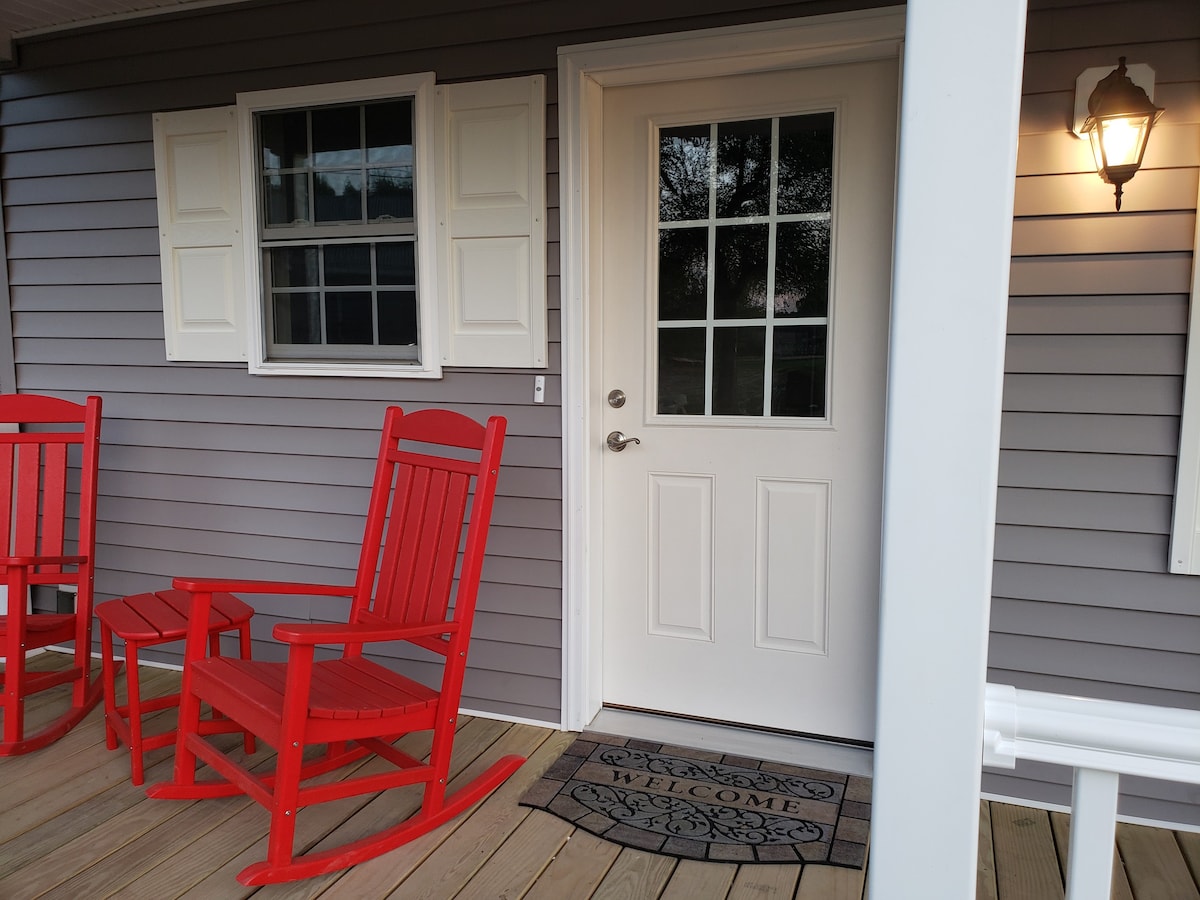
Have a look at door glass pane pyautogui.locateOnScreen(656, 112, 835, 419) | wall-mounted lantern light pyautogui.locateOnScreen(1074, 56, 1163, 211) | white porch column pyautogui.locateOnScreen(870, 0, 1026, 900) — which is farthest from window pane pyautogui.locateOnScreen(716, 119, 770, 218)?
white porch column pyautogui.locateOnScreen(870, 0, 1026, 900)

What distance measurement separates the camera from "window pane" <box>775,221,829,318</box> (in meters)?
2.58

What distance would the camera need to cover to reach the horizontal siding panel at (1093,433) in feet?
7.23

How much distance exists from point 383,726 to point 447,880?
0.39 meters

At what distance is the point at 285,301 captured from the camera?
3.16 metres

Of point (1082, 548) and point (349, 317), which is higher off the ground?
point (349, 317)

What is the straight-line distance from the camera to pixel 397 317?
2980 mm

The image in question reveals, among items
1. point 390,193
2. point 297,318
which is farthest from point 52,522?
point 390,193

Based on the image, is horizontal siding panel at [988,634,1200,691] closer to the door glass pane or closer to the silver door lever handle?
the door glass pane

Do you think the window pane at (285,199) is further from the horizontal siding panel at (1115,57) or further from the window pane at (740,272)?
the horizontal siding panel at (1115,57)

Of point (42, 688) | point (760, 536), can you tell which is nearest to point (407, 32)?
point (760, 536)

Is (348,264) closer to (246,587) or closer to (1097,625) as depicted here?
(246,587)

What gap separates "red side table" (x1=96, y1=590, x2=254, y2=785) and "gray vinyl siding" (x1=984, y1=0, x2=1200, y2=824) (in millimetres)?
2250

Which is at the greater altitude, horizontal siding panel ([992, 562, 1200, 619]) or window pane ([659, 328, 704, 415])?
window pane ([659, 328, 704, 415])

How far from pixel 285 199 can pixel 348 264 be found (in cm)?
36
